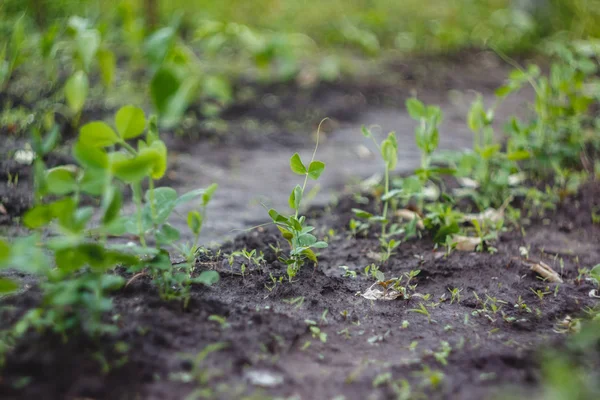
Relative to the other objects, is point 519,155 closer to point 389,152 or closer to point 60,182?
point 389,152

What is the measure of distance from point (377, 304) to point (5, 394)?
1081 mm

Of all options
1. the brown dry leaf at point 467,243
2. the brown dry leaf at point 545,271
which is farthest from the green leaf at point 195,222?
the brown dry leaf at point 545,271

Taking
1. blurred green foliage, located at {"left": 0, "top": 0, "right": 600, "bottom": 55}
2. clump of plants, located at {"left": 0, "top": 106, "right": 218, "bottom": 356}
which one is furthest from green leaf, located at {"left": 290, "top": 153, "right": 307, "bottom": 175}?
blurred green foliage, located at {"left": 0, "top": 0, "right": 600, "bottom": 55}

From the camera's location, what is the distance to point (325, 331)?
152 centimetres

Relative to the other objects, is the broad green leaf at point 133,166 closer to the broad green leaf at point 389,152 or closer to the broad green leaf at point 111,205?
the broad green leaf at point 111,205

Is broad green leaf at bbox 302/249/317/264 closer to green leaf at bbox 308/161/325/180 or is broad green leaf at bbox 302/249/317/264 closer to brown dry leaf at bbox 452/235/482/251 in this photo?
green leaf at bbox 308/161/325/180

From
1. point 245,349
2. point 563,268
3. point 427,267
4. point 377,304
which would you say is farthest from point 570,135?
point 245,349

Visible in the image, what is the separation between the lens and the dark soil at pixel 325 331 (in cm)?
121

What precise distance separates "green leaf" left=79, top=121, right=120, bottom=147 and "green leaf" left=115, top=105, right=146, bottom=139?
4cm

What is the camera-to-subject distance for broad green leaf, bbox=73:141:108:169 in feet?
4.16

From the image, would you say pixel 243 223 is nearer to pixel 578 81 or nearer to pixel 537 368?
pixel 537 368

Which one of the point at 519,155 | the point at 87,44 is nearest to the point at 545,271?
the point at 519,155

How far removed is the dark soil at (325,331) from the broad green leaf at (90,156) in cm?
41

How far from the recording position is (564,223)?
2.38 m
